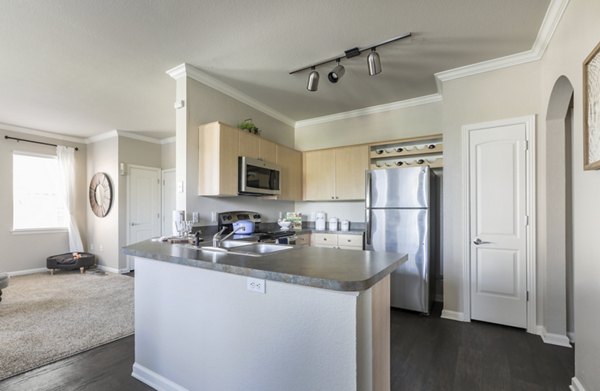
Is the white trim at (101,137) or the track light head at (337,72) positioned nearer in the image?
the track light head at (337,72)

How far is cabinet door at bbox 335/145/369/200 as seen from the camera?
4043 millimetres

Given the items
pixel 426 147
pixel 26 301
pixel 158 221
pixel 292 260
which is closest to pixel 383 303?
pixel 292 260

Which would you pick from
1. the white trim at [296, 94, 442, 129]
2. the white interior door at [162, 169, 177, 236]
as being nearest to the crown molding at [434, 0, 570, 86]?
the white trim at [296, 94, 442, 129]

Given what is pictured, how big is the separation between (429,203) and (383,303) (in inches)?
79.8

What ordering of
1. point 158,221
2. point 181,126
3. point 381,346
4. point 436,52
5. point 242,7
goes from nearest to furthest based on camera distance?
point 381,346 < point 242,7 < point 436,52 < point 181,126 < point 158,221

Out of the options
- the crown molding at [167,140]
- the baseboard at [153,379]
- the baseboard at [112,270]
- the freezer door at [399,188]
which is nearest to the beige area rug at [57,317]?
the baseboard at [112,270]

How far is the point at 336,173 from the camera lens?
13.9 ft

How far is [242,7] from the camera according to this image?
83.3 inches

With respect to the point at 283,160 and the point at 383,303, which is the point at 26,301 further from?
the point at 383,303

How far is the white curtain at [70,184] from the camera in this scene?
216 inches

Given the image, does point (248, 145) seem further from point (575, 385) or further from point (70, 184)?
point (70, 184)

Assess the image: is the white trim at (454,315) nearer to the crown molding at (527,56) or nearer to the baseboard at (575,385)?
the baseboard at (575,385)

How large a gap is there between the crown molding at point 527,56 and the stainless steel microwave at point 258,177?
219 centimetres

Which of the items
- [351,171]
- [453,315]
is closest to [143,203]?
[351,171]
